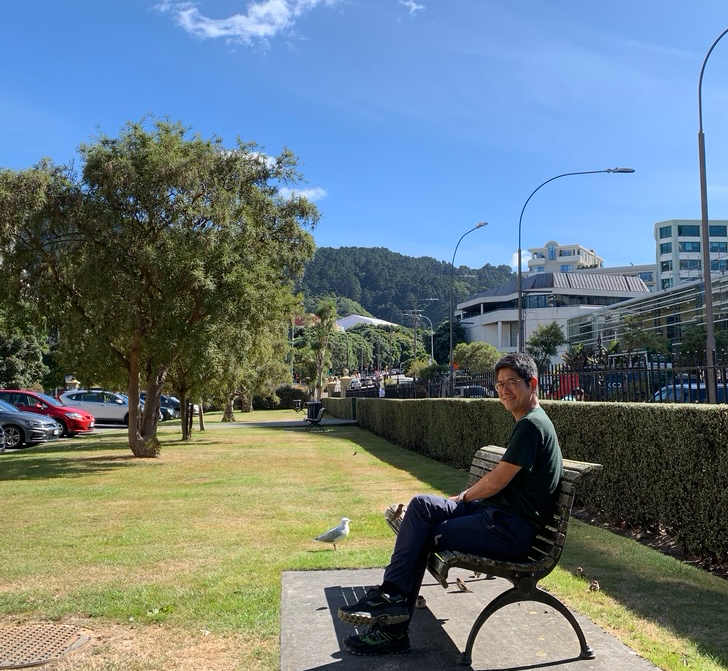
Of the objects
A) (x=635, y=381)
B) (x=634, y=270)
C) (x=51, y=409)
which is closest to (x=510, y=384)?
(x=635, y=381)

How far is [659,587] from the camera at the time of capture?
20.1 ft

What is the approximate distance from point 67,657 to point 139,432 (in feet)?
53.6

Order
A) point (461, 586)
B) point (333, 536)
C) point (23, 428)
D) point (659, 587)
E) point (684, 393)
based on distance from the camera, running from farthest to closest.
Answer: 1. point (23, 428)
2. point (684, 393)
3. point (333, 536)
4. point (659, 587)
5. point (461, 586)

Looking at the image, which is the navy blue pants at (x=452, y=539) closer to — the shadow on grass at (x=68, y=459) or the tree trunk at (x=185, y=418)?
the shadow on grass at (x=68, y=459)

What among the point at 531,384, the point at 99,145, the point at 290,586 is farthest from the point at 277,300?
the point at 531,384

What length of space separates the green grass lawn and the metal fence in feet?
6.50

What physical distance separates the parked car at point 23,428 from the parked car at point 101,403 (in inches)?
490

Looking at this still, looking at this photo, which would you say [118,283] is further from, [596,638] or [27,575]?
[596,638]

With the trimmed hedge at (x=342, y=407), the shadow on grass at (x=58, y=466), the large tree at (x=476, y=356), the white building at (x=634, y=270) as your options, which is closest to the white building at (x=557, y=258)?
the white building at (x=634, y=270)

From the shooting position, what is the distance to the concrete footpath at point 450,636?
4246 mm

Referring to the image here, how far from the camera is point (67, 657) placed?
4449mm

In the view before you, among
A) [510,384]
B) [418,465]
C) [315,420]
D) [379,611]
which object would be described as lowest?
[418,465]

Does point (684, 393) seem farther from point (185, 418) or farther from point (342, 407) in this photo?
point (342, 407)

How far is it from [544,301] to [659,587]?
372 ft
